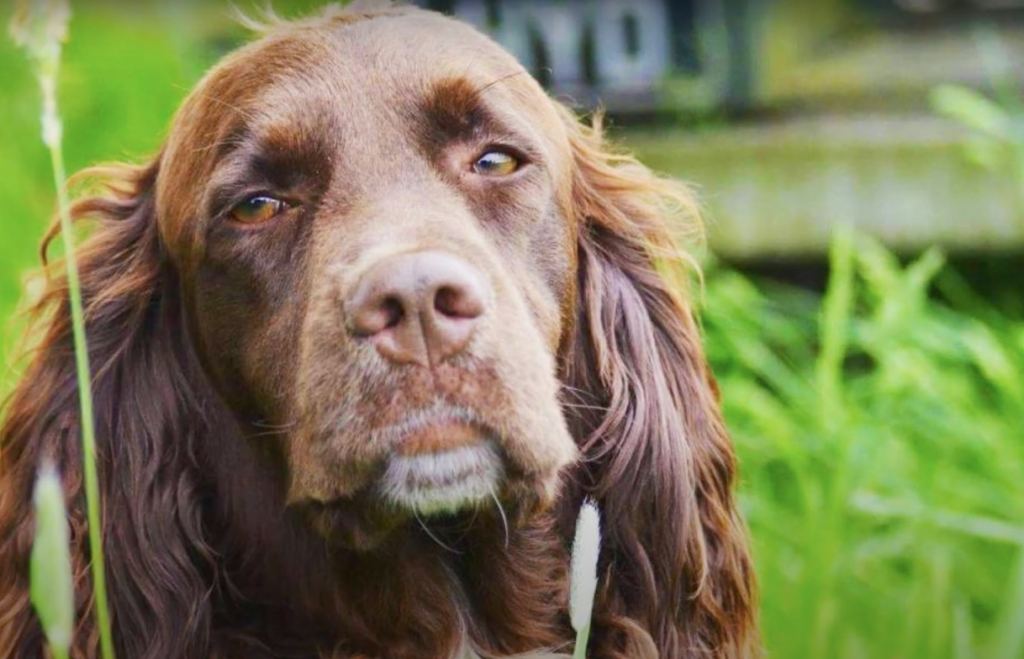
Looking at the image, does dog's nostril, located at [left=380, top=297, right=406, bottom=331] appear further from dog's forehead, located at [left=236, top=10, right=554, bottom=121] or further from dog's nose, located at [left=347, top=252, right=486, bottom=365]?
dog's forehead, located at [left=236, top=10, right=554, bottom=121]

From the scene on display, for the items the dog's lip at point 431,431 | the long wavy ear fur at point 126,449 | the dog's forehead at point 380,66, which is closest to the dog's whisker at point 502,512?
the dog's lip at point 431,431

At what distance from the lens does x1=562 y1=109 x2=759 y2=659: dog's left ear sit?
9.40 ft

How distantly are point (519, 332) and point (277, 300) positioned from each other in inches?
17.7

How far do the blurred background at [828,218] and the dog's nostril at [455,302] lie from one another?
65.4 inches

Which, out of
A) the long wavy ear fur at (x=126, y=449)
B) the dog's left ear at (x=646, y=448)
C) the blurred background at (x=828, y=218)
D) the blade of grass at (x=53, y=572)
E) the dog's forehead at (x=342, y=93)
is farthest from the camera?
the blurred background at (x=828, y=218)

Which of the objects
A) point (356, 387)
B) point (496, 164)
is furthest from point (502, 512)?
point (496, 164)

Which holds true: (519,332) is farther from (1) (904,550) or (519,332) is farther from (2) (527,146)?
(1) (904,550)

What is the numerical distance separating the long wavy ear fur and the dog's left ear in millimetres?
695

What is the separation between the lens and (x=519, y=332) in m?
2.31

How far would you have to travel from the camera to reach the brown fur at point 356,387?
2385mm

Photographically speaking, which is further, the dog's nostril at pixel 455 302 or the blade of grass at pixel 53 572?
the dog's nostril at pixel 455 302

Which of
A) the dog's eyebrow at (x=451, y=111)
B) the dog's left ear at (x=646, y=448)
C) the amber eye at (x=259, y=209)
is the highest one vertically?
the dog's eyebrow at (x=451, y=111)

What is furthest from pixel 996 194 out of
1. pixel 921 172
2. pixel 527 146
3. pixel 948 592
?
pixel 527 146

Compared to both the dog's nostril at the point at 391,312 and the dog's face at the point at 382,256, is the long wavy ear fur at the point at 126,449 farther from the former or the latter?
the dog's nostril at the point at 391,312
